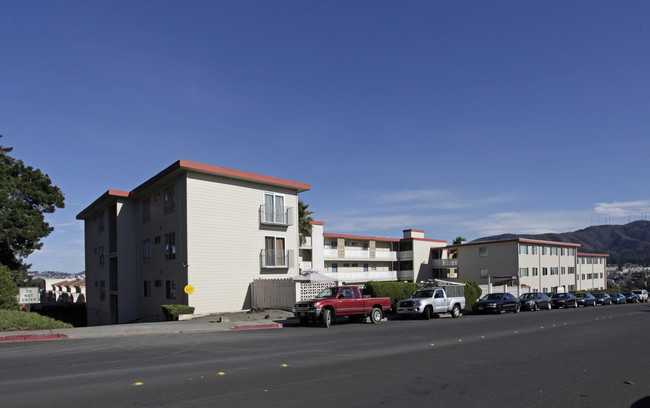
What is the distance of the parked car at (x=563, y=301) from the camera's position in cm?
4050

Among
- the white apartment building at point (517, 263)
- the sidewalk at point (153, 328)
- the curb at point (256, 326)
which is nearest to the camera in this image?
the sidewalk at point (153, 328)

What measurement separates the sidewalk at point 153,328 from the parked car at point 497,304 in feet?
44.7

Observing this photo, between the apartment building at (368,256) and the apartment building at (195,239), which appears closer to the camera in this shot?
the apartment building at (195,239)

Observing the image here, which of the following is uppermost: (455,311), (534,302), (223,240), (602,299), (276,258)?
(223,240)

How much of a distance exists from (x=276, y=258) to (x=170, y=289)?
664 cm

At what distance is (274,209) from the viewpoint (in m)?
31.3

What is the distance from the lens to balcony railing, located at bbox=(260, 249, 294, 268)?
99.0 feet

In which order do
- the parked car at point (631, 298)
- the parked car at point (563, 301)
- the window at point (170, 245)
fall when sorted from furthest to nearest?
the parked car at point (631, 298) < the parked car at point (563, 301) < the window at point (170, 245)

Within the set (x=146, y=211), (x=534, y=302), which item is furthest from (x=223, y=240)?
(x=534, y=302)

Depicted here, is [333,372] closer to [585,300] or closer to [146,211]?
[146,211]

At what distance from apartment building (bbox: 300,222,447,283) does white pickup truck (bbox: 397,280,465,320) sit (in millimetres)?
21149

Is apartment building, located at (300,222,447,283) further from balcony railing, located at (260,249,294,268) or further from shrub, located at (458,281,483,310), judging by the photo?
balcony railing, located at (260,249,294,268)

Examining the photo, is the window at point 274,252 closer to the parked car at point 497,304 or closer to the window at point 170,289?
the window at point 170,289

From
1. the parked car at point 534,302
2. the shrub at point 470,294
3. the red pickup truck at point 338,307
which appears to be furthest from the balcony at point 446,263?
the red pickup truck at point 338,307
